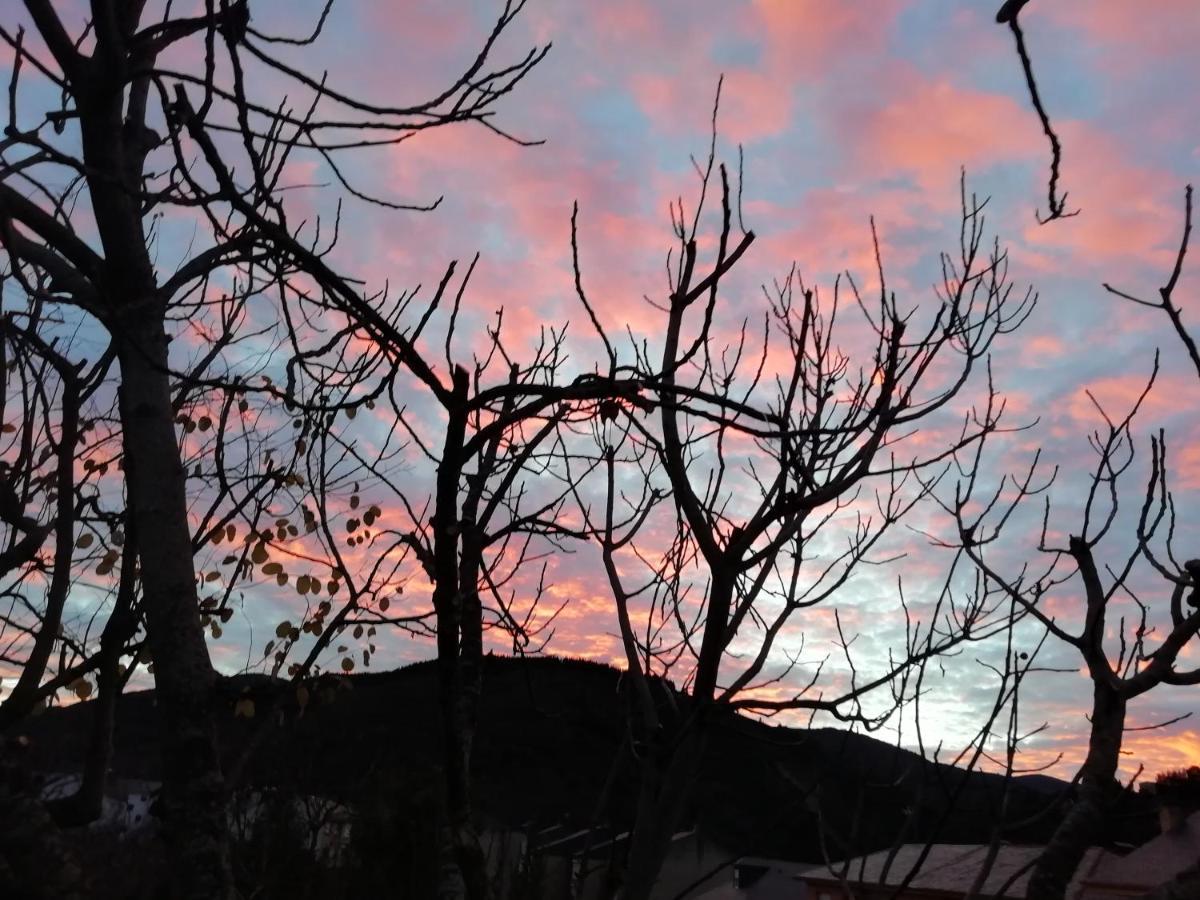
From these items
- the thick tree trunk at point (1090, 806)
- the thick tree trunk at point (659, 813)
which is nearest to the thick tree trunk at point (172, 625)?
the thick tree trunk at point (659, 813)

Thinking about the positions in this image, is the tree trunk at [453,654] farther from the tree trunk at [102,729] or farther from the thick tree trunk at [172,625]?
the tree trunk at [102,729]

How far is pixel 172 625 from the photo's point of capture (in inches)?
118

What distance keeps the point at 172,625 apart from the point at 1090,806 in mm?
2619

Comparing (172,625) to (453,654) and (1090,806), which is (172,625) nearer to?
(453,654)

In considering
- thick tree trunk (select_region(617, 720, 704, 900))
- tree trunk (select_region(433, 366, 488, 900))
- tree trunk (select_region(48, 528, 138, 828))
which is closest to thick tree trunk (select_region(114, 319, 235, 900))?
tree trunk (select_region(48, 528, 138, 828))

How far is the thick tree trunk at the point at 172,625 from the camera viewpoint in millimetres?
2676

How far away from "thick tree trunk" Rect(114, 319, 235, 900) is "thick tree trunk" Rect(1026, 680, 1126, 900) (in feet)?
6.95

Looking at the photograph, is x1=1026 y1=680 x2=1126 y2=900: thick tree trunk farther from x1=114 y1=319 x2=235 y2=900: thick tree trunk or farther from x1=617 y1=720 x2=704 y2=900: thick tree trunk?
x1=114 y1=319 x2=235 y2=900: thick tree trunk

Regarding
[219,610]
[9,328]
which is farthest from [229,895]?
[9,328]

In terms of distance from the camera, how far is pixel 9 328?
4129mm

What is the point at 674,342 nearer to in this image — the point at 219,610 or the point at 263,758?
the point at 219,610

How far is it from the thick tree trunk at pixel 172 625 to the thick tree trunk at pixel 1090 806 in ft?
6.95

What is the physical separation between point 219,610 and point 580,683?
3731 millimetres

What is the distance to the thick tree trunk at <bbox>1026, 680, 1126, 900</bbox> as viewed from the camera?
2.72 metres
